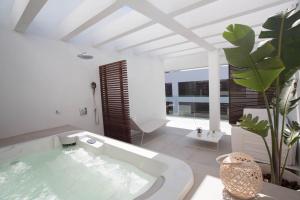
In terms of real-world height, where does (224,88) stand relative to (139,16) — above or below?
below

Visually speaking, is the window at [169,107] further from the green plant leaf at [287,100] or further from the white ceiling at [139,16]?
the green plant leaf at [287,100]

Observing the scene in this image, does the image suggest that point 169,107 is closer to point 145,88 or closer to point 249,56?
point 145,88

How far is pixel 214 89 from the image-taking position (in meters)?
4.93

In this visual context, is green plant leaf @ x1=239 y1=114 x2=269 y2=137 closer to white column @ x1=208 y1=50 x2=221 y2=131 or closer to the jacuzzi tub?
the jacuzzi tub

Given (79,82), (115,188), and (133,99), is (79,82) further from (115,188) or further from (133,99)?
(115,188)

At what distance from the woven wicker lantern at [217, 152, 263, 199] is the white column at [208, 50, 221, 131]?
4066 millimetres

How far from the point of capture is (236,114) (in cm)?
433

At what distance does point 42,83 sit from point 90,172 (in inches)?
89.2

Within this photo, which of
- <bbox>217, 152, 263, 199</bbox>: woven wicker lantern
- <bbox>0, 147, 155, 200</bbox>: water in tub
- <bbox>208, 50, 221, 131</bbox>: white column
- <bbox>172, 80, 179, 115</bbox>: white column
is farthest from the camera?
<bbox>172, 80, 179, 115</bbox>: white column

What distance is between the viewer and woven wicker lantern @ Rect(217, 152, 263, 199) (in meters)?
1.02

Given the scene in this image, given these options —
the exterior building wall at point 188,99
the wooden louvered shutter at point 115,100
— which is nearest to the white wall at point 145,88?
the wooden louvered shutter at point 115,100

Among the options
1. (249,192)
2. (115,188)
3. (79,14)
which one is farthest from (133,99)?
(249,192)

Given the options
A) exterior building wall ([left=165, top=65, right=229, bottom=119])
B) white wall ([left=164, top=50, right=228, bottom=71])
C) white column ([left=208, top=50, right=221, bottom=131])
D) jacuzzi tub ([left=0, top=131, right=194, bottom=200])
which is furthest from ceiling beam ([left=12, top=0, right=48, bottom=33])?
exterior building wall ([left=165, top=65, right=229, bottom=119])

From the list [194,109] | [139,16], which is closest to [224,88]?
[194,109]
